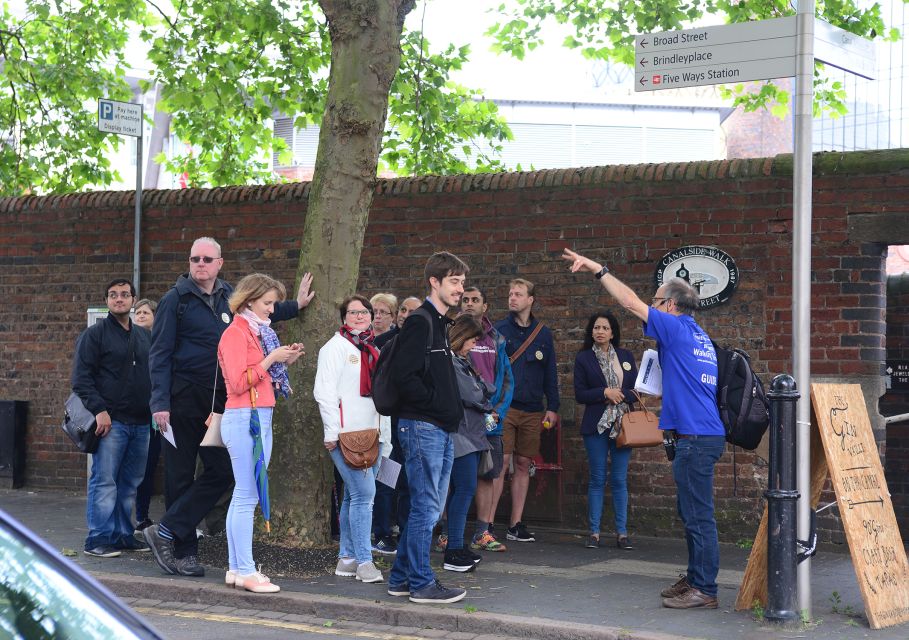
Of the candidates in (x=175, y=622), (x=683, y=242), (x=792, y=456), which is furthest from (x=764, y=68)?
(x=175, y=622)

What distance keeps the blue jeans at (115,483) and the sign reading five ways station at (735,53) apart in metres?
4.57

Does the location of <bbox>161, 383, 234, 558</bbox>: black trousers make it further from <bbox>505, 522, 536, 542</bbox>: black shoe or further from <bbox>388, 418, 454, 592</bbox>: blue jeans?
<bbox>505, 522, 536, 542</bbox>: black shoe

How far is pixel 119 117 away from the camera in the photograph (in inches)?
432

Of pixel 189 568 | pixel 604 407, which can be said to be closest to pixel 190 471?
pixel 189 568

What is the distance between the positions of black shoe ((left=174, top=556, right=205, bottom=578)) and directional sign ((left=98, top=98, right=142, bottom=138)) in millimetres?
4392

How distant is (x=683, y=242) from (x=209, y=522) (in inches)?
177

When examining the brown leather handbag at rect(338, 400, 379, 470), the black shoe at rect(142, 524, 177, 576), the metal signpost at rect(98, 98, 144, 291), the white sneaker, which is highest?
the metal signpost at rect(98, 98, 144, 291)

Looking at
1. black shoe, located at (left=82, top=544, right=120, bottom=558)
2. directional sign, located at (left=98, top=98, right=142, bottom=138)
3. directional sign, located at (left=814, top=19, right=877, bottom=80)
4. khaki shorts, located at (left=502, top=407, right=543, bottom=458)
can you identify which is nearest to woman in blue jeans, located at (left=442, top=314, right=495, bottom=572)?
khaki shorts, located at (left=502, top=407, right=543, bottom=458)

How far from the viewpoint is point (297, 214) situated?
11.8m

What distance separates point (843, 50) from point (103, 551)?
20.1ft

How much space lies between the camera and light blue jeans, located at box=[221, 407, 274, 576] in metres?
7.56

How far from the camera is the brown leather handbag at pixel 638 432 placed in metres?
9.45

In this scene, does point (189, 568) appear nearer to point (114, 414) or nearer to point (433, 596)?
point (114, 414)

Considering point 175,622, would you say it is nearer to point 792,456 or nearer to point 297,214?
point 792,456
